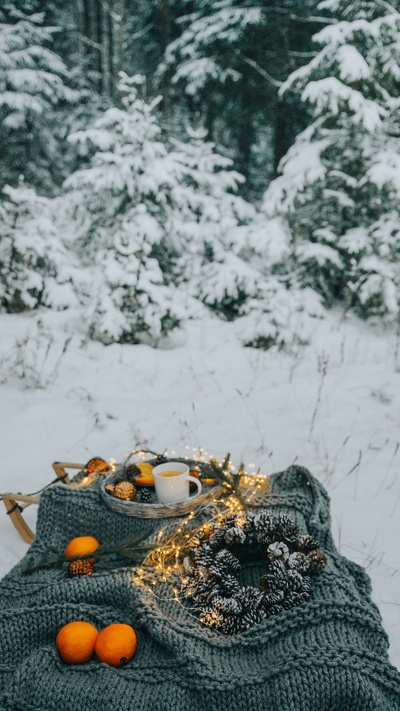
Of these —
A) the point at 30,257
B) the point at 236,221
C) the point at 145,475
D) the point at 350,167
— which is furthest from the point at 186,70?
the point at 145,475

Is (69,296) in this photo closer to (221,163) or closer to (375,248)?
(221,163)

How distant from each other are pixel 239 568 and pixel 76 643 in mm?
613

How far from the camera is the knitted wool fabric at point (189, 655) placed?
4.49 feet

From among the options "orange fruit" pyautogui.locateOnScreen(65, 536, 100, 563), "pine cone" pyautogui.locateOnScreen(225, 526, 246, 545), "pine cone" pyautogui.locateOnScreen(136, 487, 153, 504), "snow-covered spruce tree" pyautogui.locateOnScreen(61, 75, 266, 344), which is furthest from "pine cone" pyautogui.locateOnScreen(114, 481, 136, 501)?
"snow-covered spruce tree" pyautogui.locateOnScreen(61, 75, 266, 344)

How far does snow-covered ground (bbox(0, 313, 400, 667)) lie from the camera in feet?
8.90

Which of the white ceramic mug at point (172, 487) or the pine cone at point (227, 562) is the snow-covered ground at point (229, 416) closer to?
the pine cone at point (227, 562)

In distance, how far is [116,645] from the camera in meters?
1.50

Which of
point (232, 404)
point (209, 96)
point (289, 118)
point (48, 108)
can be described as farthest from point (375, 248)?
point (48, 108)

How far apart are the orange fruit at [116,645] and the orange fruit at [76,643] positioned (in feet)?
0.09

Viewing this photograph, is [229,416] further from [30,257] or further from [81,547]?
[30,257]

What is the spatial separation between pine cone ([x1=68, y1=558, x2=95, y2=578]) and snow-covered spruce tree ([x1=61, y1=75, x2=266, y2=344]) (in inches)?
142

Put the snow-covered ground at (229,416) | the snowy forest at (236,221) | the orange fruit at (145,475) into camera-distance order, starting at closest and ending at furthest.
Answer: the orange fruit at (145,475)
the snow-covered ground at (229,416)
the snowy forest at (236,221)

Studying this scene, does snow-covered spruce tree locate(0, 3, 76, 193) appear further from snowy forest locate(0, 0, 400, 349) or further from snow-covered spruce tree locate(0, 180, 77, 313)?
snow-covered spruce tree locate(0, 180, 77, 313)

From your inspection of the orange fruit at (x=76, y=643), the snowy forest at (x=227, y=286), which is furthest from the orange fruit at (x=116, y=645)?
the snowy forest at (x=227, y=286)
